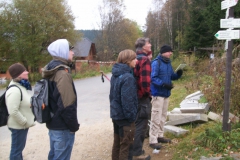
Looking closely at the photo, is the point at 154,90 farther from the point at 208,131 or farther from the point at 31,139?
Answer: the point at 31,139

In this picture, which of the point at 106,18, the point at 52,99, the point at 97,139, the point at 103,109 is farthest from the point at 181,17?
the point at 52,99

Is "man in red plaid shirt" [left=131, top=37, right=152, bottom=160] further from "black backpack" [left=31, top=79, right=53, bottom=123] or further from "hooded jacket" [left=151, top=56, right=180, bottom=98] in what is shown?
"black backpack" [left=31, top=79, right=53, bottom=123]

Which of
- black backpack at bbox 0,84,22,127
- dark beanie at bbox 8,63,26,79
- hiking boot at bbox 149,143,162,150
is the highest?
dark beanie at bbox 8,63,26,79

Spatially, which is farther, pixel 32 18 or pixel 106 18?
pixel 106 18

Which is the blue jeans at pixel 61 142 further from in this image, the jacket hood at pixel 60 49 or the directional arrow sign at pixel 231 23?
the directional arrow sign at pixel 231 23

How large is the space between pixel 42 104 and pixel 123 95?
1.02 metres

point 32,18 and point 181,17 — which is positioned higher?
point 181,17

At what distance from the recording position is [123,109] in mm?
3141

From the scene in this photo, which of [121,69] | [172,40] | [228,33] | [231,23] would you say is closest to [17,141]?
[121,69]

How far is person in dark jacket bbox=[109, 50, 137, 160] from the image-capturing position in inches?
123

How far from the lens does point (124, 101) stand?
10.2 feet

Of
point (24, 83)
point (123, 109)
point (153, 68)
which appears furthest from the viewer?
point (153, 68)

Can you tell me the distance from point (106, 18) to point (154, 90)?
4211 cm

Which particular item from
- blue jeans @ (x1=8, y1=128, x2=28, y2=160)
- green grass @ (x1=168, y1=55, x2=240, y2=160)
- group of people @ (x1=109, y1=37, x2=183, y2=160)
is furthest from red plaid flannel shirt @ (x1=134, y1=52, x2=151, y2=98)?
blue jeans @ (x1=8, y1=128, x2=28, y2=160)
